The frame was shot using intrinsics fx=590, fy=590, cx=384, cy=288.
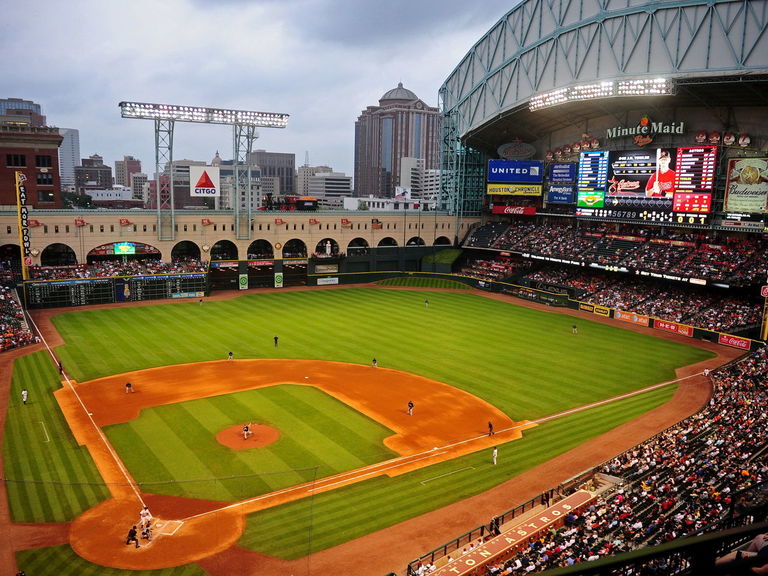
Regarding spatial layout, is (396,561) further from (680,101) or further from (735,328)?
(680,101)

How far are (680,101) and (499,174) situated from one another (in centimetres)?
2676

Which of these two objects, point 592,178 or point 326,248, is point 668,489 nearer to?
point 592,178

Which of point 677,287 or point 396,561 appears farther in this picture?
point 677,287

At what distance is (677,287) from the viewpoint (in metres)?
62.1

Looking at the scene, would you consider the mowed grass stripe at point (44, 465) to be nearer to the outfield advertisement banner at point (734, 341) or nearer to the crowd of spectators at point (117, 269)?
the crowd of spectators at point (117, 269)

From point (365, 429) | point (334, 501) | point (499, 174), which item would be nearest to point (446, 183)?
point (499, 174)

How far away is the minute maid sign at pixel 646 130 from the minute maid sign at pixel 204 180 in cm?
4681

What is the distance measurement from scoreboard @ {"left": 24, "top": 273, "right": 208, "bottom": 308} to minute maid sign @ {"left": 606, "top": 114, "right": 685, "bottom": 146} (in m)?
51.0

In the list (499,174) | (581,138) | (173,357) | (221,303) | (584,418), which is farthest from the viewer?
(499,174)

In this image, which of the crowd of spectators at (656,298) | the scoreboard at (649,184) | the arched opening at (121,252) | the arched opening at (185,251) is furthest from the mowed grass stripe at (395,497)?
the arched opening at (185,251)

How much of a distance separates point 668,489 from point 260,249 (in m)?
64.1

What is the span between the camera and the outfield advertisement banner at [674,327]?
54.2 metres

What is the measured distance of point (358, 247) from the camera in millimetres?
84250

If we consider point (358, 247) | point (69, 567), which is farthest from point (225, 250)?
point (69, 567)
